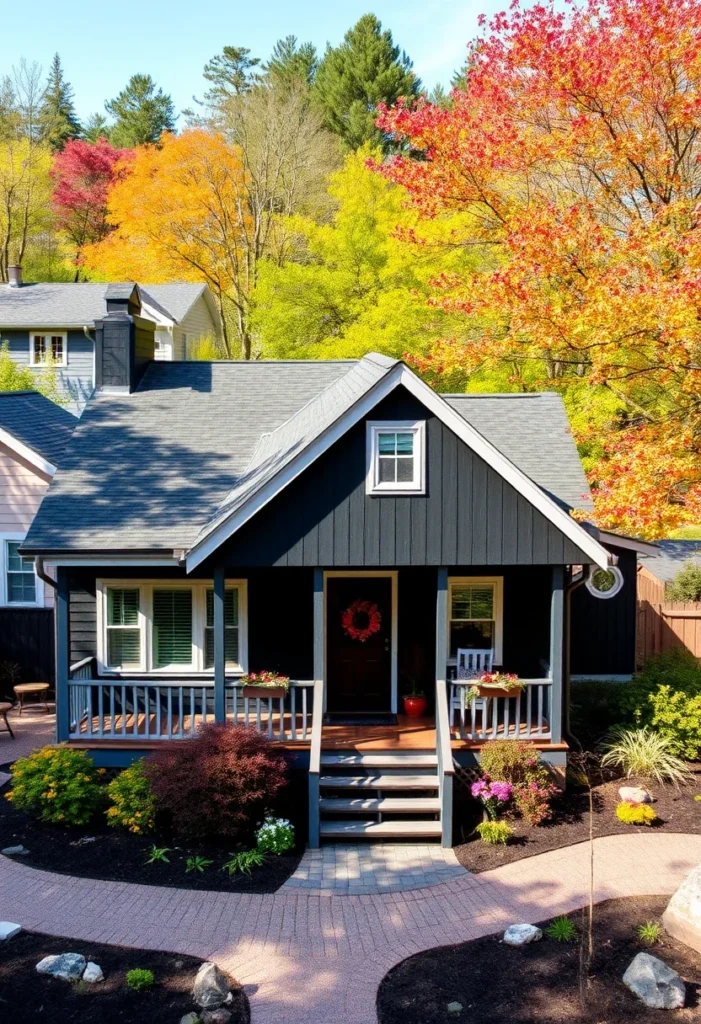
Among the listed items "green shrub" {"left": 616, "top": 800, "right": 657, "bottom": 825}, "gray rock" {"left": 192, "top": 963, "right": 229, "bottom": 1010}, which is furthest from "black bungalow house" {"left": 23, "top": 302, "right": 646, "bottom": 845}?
"gray rock" {"left": 192, "top": 963, "right": 229, "bottom": 1010}

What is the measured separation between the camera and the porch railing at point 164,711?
13.3 meters

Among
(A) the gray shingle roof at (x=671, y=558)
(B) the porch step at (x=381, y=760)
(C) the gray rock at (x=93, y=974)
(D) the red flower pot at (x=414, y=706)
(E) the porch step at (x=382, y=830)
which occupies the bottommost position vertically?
(C) the gray rock at (x=93, y=974)

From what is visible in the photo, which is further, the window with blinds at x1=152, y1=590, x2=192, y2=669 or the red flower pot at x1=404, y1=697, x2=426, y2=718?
the window with blinds at x1=152, y1=590, x2=192, y2=669

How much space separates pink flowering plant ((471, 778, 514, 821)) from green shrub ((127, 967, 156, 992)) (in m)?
5.22

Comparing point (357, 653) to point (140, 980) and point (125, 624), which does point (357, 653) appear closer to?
point (125, 624)

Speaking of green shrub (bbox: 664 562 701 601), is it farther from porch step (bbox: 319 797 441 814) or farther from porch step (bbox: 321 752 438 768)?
porch step (bbox: 319 797 441 814)

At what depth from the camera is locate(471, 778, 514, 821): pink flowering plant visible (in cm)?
1220

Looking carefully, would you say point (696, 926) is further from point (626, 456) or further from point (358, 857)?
point (626, 456)

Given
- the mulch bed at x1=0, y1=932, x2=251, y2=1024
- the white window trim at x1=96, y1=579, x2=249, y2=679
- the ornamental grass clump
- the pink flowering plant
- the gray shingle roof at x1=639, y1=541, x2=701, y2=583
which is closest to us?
the mulch bed at x1=0, y1=932, x2=251, y2=1024

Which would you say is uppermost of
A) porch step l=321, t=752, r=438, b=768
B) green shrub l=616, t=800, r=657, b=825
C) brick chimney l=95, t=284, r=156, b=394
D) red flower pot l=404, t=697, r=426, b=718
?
A: brick chimney l=95, t=284, r=156, b=394

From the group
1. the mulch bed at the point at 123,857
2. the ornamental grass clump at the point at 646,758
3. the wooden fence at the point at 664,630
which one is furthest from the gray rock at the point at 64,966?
the wooden fence at the point at 664,630

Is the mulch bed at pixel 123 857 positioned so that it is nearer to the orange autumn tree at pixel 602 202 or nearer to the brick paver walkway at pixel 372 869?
the brick paver walkway at pixel 372 869

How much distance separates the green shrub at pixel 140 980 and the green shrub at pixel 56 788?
13.0ft

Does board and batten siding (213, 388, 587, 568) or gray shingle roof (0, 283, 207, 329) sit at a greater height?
gray shingle roof (0, 283, 207, 329)
